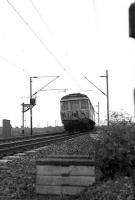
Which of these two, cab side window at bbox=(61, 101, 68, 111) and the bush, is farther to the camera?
cab side window at bbox=(61, 101, 68, 111)

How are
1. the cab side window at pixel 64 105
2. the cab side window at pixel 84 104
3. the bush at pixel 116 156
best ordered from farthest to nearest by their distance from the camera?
the cab side window at pixel 64 105, the cab side window at pixel 84 104, the bush at pixel 116 156

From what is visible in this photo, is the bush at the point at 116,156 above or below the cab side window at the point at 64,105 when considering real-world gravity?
below

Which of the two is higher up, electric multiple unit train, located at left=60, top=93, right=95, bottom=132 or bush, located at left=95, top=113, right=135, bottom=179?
electric multiple unit train, located at left=60, top=93, right=95, bottom=132

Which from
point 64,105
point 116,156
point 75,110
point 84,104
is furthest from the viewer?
point 64,105

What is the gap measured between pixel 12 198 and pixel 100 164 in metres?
1.88

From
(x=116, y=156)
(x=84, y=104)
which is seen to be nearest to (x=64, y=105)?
(x=84, y=104)

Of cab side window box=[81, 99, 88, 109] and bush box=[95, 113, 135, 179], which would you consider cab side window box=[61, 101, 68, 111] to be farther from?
bush box=[95, 113, 135, 179]

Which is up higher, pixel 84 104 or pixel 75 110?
pixel 84 104

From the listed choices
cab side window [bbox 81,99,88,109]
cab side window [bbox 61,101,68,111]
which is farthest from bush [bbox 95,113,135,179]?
cab side window [bbox 61,101,68,111]

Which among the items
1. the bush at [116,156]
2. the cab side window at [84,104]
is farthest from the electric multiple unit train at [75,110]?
the bush at [116,156]

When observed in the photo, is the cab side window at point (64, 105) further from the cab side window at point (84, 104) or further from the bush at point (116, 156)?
the bush at point (116, 156)

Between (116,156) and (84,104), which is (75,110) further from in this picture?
(116,156)

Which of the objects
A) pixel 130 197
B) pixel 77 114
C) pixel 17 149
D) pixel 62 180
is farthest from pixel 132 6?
pixel 77 114

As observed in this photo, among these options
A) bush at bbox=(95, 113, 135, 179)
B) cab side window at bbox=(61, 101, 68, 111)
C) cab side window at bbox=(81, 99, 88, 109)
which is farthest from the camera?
cab side window at bbox=(61, 101, 68, 111)
